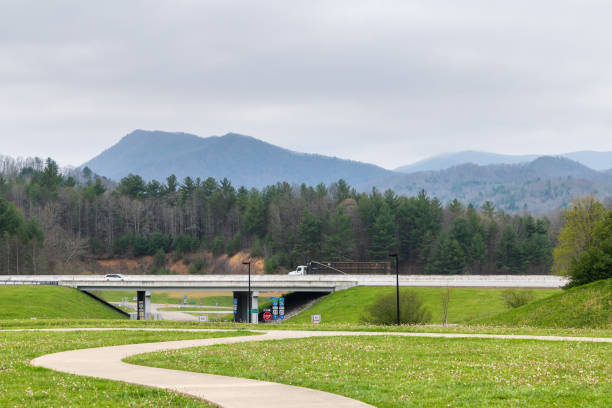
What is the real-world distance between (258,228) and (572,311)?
4929 inches

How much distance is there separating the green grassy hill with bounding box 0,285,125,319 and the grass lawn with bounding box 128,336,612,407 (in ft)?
145

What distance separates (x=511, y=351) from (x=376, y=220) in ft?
363

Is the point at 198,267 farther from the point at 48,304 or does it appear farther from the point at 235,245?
the point at 48,304

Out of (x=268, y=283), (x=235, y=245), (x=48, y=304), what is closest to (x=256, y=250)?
(x=235, y=245)

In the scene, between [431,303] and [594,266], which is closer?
[594,266]

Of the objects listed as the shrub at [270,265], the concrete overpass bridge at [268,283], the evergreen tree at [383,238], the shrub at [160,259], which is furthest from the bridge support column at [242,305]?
the shrub at [160,259]

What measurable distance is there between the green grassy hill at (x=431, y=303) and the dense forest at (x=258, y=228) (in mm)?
53408

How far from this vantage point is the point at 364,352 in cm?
2359

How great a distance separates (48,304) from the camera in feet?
224

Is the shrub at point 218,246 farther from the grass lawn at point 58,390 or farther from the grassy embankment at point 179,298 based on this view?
the grass lawn at point 58,390

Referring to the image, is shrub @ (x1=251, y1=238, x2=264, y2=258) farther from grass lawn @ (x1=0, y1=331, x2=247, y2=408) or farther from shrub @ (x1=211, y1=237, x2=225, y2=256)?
grass lawn @ (x1=0, y1=331, x2=247, y2=408)

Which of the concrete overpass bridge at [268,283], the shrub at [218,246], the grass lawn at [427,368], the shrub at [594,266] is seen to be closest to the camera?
the grass lawn at [427,368]

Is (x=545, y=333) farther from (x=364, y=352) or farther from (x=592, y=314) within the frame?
(x=364, y=352)

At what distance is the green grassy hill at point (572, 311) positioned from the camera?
3821 centimetres
